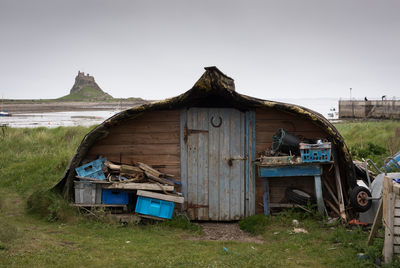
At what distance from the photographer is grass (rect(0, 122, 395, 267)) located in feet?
19.4

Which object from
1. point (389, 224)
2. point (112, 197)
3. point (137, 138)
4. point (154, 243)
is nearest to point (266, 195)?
point (154, 243)

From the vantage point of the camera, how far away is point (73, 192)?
8633 millimetres

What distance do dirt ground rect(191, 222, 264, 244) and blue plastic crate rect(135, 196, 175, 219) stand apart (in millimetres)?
835

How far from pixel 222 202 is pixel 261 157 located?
55.3 inches

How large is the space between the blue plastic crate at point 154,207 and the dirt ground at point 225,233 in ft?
2.74

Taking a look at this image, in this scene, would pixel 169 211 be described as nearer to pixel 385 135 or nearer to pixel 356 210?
pixel 356 210

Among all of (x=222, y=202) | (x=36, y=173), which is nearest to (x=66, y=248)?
(x=222, y=202)

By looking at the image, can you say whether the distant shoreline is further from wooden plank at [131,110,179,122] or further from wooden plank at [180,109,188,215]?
wooden plank at [180,109,188,215]

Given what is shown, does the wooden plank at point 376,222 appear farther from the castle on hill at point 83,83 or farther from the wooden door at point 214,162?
the castle on hill at point 83,83

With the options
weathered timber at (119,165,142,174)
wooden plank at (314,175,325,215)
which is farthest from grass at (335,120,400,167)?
weathered timber at (119,165,142,174)

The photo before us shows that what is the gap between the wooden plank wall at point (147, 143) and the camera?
878cm

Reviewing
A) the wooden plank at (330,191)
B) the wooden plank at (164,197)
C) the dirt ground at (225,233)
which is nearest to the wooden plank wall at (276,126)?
the wooden plank at (330,191)

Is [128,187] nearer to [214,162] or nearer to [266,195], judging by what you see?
[214,162]

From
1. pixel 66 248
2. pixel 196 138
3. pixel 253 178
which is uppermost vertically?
pixel 196 138
